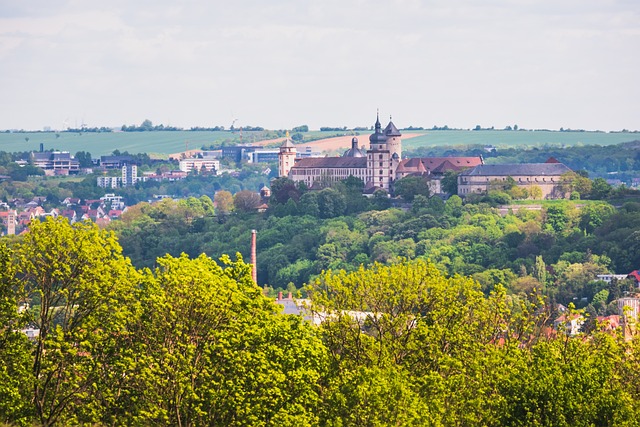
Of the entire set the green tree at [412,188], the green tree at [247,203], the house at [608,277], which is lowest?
the house at [608,277]

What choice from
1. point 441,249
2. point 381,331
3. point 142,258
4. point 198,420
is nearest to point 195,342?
point 198,420

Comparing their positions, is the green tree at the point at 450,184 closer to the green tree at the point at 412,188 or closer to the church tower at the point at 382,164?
the green tree at the point at 412,188

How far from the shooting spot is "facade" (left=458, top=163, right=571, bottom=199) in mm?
182500

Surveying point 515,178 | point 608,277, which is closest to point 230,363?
point 608,277

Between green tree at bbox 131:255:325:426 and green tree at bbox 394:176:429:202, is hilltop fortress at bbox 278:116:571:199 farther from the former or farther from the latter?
green tree at bbox 131:255:325:426

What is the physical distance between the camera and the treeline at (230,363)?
48.5 metres

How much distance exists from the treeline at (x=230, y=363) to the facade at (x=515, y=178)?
421 feet

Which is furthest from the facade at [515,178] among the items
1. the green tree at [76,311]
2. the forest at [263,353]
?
the green tree at [76,311]

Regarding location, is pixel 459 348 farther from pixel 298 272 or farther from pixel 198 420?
pixel 298 272

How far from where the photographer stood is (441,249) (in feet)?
526

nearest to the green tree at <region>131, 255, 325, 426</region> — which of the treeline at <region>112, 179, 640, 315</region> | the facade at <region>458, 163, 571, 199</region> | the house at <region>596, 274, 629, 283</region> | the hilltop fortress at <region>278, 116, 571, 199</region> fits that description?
the treeline at <region>112, 179, 640, 315</region>

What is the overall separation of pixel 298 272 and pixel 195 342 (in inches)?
4351

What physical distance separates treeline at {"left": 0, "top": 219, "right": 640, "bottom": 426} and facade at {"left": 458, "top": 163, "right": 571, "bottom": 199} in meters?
128

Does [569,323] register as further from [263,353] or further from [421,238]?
[421,238]
